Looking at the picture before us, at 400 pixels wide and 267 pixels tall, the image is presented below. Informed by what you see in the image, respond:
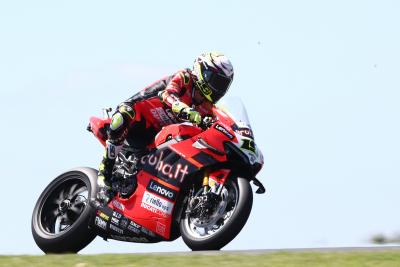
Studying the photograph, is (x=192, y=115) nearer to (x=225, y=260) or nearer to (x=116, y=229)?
(x=116, y=229)

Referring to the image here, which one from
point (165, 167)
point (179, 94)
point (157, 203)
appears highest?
point (179, 94)

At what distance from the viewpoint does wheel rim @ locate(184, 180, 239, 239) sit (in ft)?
31.0

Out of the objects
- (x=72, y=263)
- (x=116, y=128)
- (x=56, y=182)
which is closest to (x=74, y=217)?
(x=56, y=182)

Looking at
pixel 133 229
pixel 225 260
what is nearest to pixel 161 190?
pixel 133 229

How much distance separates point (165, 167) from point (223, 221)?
3.51 feet

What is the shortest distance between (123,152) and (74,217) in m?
1.06

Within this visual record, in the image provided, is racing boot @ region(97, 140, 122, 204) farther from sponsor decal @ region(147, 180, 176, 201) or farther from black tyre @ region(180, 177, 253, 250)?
black tyre @ region(180, 177, 253, 250)

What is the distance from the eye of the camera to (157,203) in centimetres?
1006

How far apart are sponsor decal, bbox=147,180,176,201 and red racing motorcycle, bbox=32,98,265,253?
1 centimetres

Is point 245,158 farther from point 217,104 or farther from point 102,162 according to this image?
point 102,162

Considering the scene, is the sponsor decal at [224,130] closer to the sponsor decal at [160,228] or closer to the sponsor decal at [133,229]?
the sponsor decal at [160,228]

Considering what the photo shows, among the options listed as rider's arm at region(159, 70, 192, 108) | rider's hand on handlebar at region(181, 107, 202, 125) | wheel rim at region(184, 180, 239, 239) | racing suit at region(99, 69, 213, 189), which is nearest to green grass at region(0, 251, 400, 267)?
wheel rim at region(184, 180, 239, 239)

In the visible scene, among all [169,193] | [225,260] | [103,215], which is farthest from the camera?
[103,215]

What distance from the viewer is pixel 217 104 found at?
10383 millimetres
